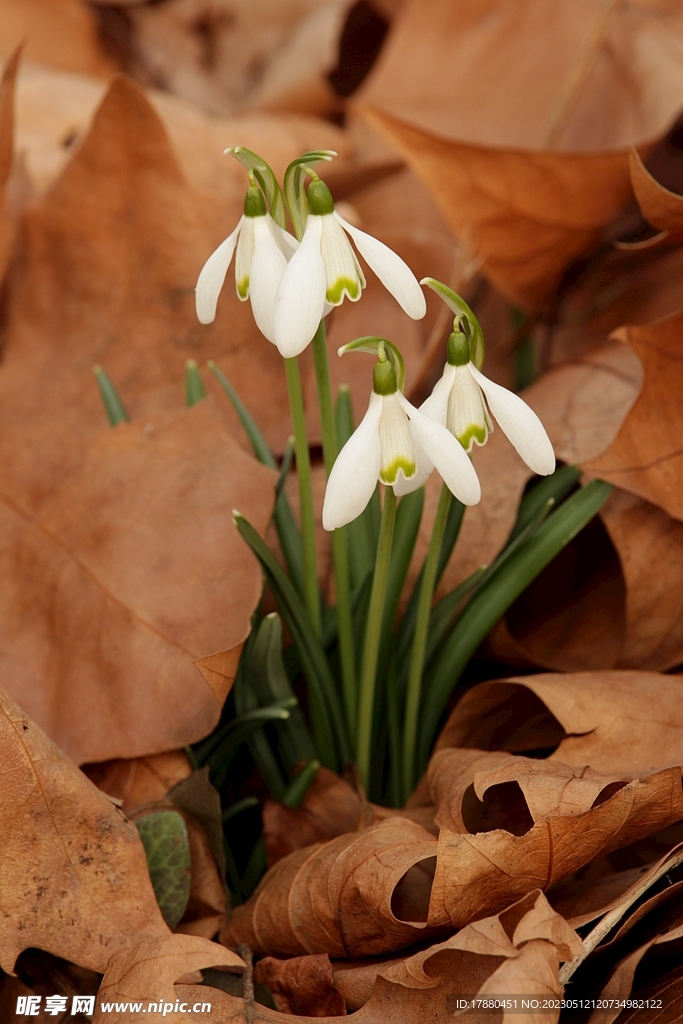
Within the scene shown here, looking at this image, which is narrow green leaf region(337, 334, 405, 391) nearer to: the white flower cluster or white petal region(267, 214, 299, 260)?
the white flower cluster

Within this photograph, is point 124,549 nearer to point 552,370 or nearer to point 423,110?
point 552,370

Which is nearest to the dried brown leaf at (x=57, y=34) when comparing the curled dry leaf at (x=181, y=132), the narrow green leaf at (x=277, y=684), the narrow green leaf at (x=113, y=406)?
the curled dry leaf at (x=181, y=132)

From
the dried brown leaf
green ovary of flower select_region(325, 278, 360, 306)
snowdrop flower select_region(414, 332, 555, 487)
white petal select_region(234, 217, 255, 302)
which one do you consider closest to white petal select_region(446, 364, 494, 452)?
snowdrop flower select_region(414, 332, 555, 487)

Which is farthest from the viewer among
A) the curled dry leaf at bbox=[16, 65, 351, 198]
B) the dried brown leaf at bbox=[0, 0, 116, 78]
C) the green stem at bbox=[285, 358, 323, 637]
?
the dried brown leaf at bbox=[0, 0, 116, 78]

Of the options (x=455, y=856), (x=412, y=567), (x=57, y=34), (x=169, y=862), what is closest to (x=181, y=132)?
(x=57, y=34)

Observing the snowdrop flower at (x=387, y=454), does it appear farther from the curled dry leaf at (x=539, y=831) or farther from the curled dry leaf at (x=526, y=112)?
the curled dry leaf at (x=526, y=112)

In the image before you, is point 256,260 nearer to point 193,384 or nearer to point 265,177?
point 265,177
